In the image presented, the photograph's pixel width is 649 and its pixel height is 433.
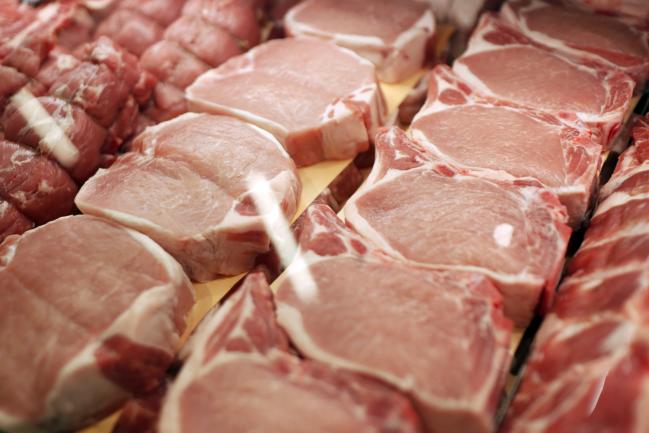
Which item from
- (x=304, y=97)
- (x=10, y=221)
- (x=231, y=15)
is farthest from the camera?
(x=231, y=15)

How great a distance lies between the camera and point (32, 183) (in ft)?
8.87

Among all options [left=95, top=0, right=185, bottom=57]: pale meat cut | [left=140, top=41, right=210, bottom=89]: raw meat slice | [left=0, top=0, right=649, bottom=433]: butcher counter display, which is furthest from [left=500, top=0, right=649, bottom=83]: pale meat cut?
[left=95, top=0, right=185, bottom=57]: pale meat cut

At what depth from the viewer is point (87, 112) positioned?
118 inches

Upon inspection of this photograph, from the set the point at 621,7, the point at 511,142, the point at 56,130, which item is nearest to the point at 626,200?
the point at 511,142

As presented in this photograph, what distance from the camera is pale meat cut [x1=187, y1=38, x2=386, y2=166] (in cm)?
303

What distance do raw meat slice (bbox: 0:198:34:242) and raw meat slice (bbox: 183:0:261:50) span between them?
5.54 feet

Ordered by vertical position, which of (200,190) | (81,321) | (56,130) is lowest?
(81,321)

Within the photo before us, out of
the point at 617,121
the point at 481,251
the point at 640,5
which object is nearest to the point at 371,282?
the point at 481,251

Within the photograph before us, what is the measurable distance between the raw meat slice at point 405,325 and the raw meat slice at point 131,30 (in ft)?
6.58

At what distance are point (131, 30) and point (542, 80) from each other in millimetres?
2510

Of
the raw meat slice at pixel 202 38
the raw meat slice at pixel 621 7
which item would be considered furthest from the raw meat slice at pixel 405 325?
the raw meat slice at pixel 621 7

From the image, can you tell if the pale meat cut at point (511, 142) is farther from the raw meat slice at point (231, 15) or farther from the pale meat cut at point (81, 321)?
the pale meat cut at point (81, 321)

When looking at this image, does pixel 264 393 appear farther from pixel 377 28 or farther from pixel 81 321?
pixel 377 28

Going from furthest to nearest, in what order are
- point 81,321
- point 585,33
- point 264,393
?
point 585,33 < point 81,321 < point 264,393
